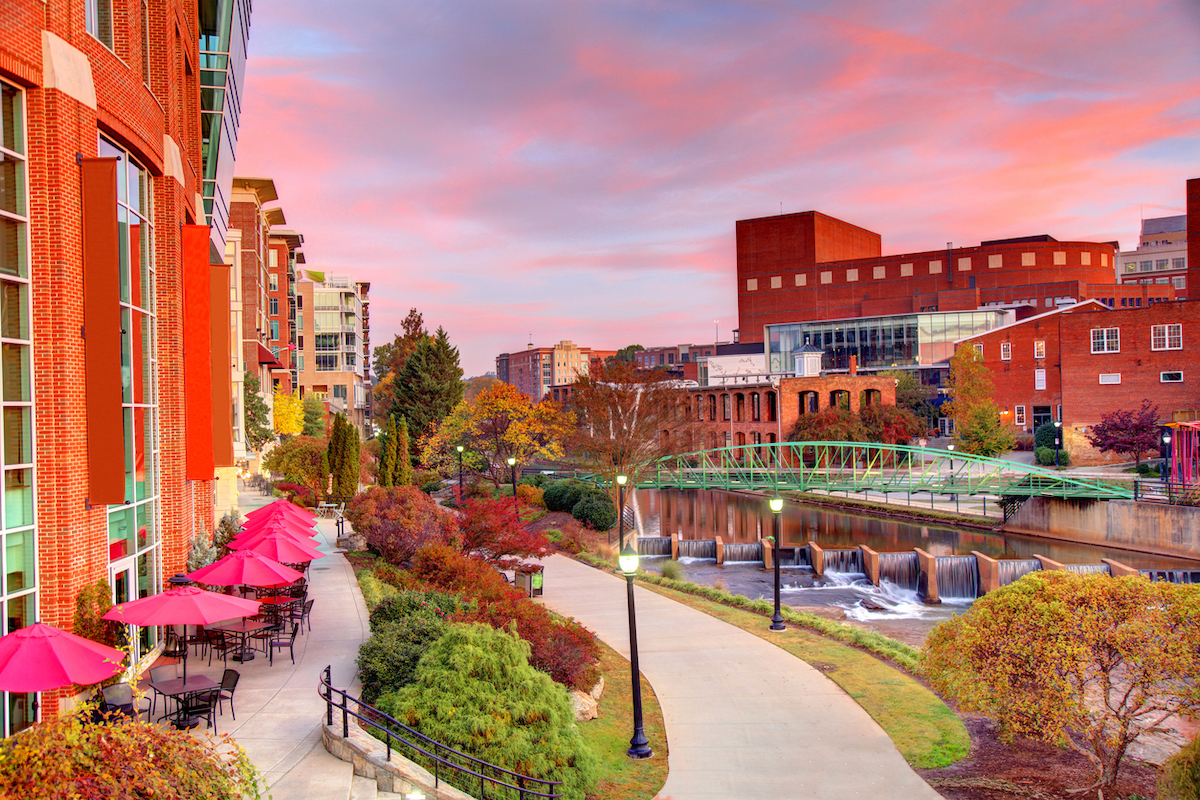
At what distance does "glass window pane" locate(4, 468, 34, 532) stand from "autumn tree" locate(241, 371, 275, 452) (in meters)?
34.7

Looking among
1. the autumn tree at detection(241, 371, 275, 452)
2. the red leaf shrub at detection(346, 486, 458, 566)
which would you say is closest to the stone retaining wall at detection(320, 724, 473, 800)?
the red leaf shrub at detection(346, 486, 458, 566)

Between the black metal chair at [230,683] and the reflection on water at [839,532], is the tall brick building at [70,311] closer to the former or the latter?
the black metal chair at [230,683]

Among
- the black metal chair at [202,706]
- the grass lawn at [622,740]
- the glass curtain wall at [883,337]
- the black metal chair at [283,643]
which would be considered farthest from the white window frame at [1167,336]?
the black metal chair at [202,706]

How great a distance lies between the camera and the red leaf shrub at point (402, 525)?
25.0 m

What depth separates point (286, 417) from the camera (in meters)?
56.2

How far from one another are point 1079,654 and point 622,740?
7365 millimetres

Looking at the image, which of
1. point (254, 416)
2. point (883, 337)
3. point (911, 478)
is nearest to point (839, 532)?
point (911, 478)

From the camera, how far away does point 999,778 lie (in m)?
13.2

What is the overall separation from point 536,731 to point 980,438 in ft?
165

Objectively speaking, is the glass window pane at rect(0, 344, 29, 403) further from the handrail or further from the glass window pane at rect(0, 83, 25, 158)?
the handrail

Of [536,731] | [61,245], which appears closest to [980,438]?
[536,731]

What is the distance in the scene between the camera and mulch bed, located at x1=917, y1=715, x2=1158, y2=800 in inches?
499

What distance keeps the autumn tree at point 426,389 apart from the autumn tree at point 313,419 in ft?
21.6

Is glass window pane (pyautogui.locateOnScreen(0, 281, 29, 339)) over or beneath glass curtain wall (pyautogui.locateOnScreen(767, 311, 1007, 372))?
beneath
